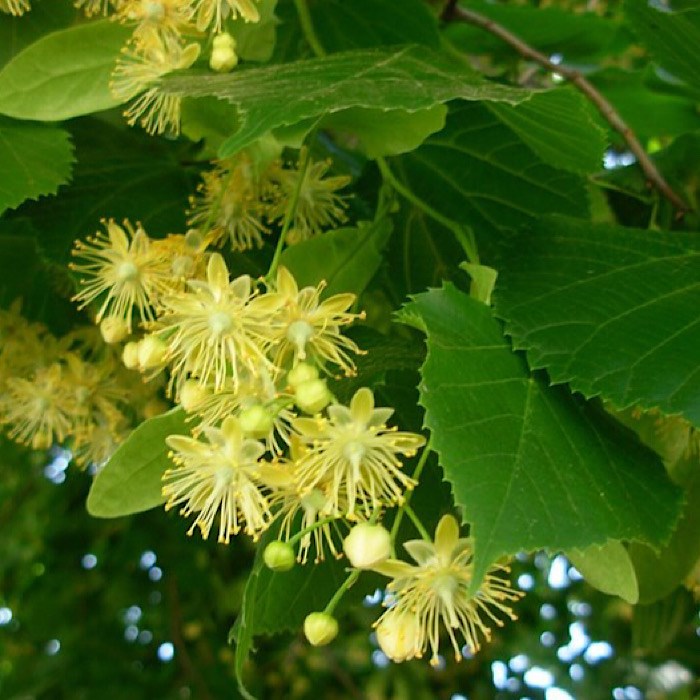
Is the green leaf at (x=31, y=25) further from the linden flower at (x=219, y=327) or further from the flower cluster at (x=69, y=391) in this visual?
the linden flower at (x=219, y=327)

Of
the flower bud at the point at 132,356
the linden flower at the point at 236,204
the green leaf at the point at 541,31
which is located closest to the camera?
the flower bud at the point at 132,356

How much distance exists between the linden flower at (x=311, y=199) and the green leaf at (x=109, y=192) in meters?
0.15

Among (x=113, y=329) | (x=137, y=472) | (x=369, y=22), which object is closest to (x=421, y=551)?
(x=137, y=472)

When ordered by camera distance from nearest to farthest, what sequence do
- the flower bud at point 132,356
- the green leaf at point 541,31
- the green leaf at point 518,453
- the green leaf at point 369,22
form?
the green leaf at point 518,453 → the flower bud at point 132,356 → the green leaf at point 369,22 → the green leaf at point 541,31

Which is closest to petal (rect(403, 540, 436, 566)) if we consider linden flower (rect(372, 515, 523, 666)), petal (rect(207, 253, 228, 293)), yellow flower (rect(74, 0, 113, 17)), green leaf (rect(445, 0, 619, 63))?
linden flower (rect(372, 515, 523, 666))

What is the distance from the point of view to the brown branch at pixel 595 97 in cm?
110

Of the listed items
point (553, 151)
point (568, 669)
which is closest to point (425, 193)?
point (553, 151)

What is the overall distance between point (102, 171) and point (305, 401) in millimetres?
474

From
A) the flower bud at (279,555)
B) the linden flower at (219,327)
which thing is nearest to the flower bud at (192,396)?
the linden flower at (219,327)

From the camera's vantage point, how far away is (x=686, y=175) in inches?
49.9

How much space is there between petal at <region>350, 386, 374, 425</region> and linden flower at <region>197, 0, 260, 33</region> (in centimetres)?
35

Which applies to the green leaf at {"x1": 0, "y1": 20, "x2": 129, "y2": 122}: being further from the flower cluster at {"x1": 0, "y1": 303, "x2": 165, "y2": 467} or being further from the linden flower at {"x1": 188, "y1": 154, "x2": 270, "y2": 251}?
the flower cluster at {"x1": 0, "y1": 303, "x2": 165, "y2": 467}

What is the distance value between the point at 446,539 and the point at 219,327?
21 cm

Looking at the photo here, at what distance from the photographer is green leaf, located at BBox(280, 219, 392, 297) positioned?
809 mm
